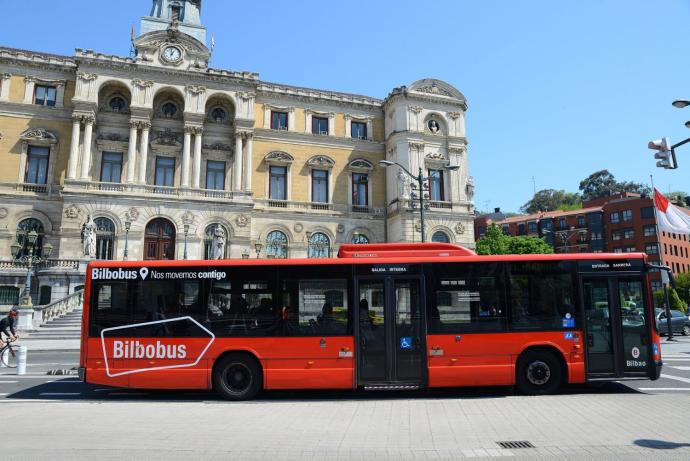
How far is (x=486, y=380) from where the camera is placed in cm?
1020

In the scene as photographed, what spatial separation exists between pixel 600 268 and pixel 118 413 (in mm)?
10048

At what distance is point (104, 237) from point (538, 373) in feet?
97.5

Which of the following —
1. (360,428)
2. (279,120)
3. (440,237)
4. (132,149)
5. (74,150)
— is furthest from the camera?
(279,120)

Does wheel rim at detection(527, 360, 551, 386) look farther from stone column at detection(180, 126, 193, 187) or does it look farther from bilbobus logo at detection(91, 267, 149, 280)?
stone column at detection(180, 126, 193, 187)

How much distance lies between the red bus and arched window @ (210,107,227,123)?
93.5 ft

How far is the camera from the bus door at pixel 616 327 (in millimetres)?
10312

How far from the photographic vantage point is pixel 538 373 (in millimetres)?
10328

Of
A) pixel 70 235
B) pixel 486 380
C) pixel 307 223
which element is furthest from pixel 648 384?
pixel 70 235

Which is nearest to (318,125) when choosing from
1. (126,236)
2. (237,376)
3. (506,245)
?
(126,236)

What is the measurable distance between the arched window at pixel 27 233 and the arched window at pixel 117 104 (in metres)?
9.38

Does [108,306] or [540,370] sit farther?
[108,306]

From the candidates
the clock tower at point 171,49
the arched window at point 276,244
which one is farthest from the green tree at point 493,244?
the clock tower at point 171,49

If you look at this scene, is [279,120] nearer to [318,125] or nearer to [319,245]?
[318,125]

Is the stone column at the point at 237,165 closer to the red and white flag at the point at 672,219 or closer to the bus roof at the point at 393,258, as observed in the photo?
the bus roof at the point at 393,258
